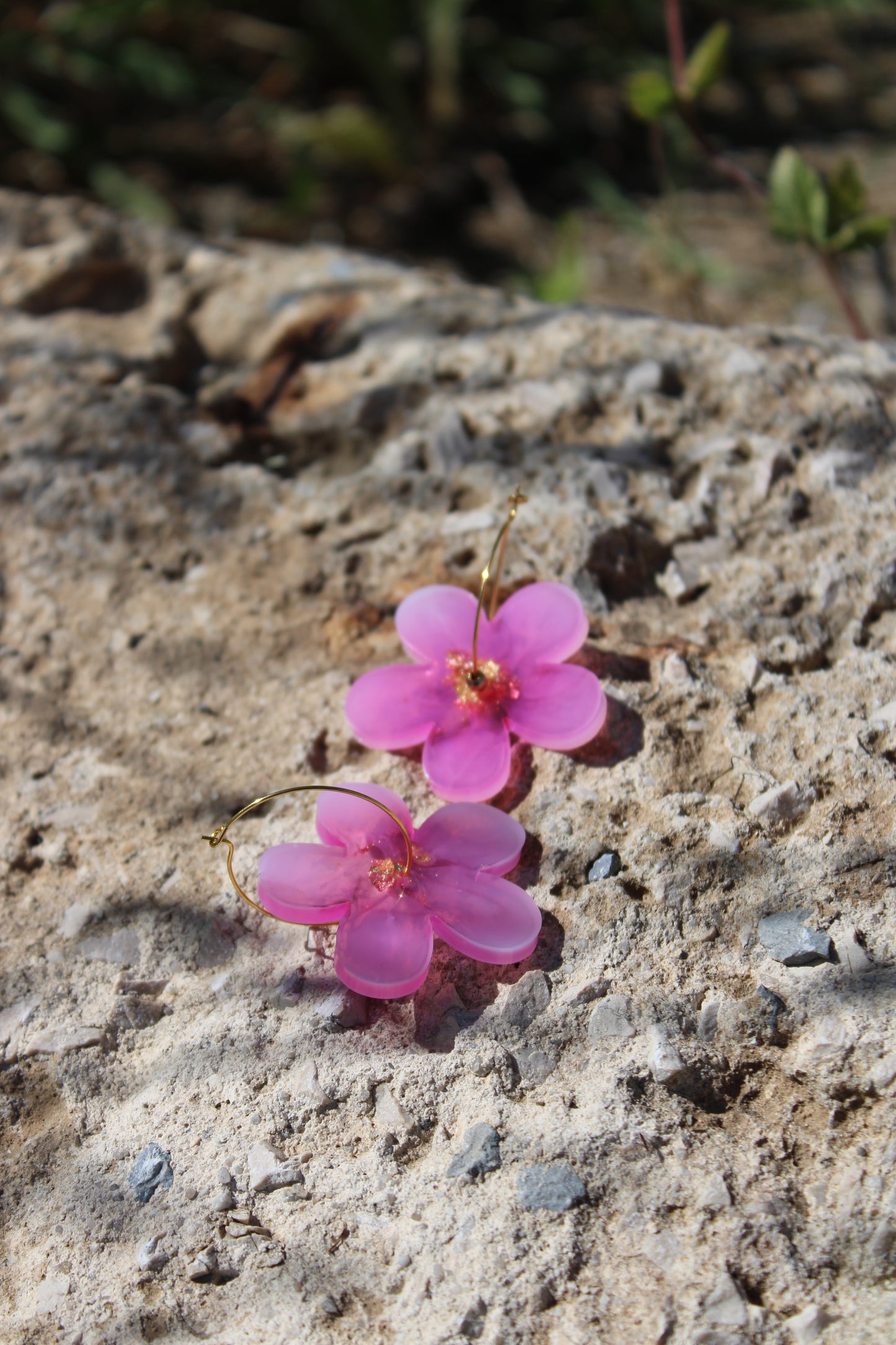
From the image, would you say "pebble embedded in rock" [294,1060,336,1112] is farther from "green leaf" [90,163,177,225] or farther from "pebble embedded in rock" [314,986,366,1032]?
"green leaf" [90,163,177,225]

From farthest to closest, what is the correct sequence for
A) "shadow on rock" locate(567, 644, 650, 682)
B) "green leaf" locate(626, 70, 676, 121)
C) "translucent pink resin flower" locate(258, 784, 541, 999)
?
"green leaf" locate(626, 70, 676, 121), "shadow on rock" locate(567, 644, 650, 682), "translucent pink resin flower" locate(258, 784, 541, 999)

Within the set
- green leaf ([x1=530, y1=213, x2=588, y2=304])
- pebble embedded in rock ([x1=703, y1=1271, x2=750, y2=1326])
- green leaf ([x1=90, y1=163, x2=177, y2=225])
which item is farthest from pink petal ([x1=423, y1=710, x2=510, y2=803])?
green leaf ([x1=90, y1=163, x2=177, y2=225])

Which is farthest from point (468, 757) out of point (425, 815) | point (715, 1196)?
point (715, 1196)

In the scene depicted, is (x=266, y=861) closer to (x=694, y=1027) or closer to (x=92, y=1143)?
(x=92, y=1143)

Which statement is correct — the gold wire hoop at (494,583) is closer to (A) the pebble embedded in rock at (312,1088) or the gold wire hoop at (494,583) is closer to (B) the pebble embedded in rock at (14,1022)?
(A) the pebble embedded in rock at (312,1088)

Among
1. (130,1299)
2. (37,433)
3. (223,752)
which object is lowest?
(130,1299)

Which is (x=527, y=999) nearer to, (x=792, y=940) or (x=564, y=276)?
(x=792, y=940)

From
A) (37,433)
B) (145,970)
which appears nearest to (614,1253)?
(145,970)
